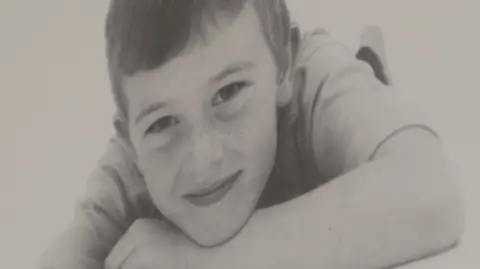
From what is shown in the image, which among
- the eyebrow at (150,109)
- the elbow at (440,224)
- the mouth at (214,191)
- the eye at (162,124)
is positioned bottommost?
the elbow at (440,224)

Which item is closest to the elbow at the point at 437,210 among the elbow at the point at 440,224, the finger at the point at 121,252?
the elbow at the point at 440,224

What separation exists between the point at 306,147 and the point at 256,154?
0.05 m

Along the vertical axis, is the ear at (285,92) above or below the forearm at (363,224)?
above

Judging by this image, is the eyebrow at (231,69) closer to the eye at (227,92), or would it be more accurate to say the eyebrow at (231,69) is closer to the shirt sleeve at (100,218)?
the eye at (227,92)

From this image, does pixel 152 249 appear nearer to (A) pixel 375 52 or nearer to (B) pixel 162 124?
(B) pixel 162 124

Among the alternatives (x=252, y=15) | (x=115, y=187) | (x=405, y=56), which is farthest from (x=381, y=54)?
(x=115, y=187)

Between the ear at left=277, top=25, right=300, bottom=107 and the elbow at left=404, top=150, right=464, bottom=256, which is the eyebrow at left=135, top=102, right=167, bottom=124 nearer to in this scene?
the ear at left=277, top=25, right=300, bottom=107

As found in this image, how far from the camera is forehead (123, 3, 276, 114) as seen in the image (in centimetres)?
67

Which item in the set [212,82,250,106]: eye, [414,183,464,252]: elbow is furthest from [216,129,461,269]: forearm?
[212,82,250,106]: eye

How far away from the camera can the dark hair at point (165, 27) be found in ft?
2.18

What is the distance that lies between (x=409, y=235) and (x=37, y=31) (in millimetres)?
411

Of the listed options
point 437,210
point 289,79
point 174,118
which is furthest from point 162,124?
point 437,210

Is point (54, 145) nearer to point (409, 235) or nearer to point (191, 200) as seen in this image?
point (191, 200)

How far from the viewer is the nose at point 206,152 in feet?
2.21
